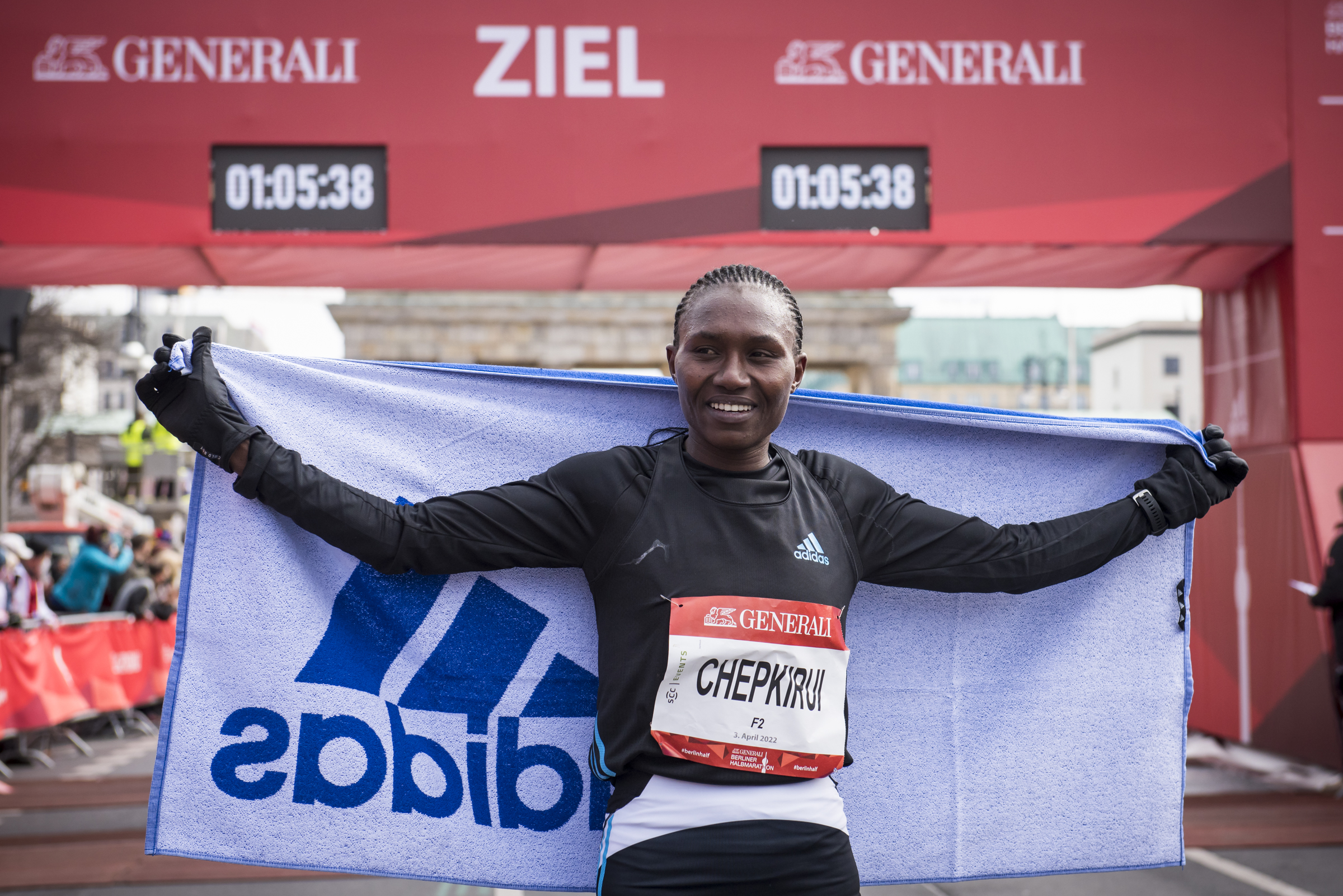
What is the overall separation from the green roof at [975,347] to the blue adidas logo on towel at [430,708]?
105 metres

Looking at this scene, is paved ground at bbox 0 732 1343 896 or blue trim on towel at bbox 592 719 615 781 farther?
paved ground at bbox 0 732 1343 896

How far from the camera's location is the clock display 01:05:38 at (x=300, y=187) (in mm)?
7012

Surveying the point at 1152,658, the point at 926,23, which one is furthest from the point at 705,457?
the point at 926,23

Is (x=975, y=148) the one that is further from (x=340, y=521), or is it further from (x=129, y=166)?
(x=340, y=521)

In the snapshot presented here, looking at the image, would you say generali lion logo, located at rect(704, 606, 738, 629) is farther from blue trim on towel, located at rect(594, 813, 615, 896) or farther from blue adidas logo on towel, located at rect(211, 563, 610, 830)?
blue adidas logo on towel, located at rect(211, 563, 610, 830)

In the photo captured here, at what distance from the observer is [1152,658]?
3188mm

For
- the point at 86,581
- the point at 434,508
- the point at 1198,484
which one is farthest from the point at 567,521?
the point at 86,581

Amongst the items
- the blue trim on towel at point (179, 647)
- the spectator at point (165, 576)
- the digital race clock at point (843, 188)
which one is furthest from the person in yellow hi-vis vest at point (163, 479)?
the blue trim on towel at point (179, 647)

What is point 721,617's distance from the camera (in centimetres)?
223

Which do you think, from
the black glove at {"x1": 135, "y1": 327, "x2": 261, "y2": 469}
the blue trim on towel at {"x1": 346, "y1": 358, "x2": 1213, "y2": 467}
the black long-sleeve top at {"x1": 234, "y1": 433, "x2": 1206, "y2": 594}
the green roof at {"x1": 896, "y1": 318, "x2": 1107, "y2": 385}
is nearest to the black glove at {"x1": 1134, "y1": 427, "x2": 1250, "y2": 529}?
the blue trim on towel at {"x1": 346, "y1": 358, "x2": 1213, "y2": 467}

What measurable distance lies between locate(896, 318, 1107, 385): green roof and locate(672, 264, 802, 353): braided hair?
105 meters

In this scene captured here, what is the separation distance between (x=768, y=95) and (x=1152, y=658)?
501 centimetres

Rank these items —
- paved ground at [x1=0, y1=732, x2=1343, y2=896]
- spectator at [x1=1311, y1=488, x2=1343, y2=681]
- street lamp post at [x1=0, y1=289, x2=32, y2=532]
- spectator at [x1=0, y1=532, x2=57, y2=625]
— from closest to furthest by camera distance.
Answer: paved ground at [x1=0, y1=732, x2=1343, y2=896], spectator at [x1=1311, y1=488, x2=1343, y2=681], spectator at [x1=0, y1=532, x2=57, y2=625], street lamp post at [x1=0, y1=289, x2=32, y2=532]

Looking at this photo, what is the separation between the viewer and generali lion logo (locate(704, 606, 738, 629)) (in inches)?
87.6
